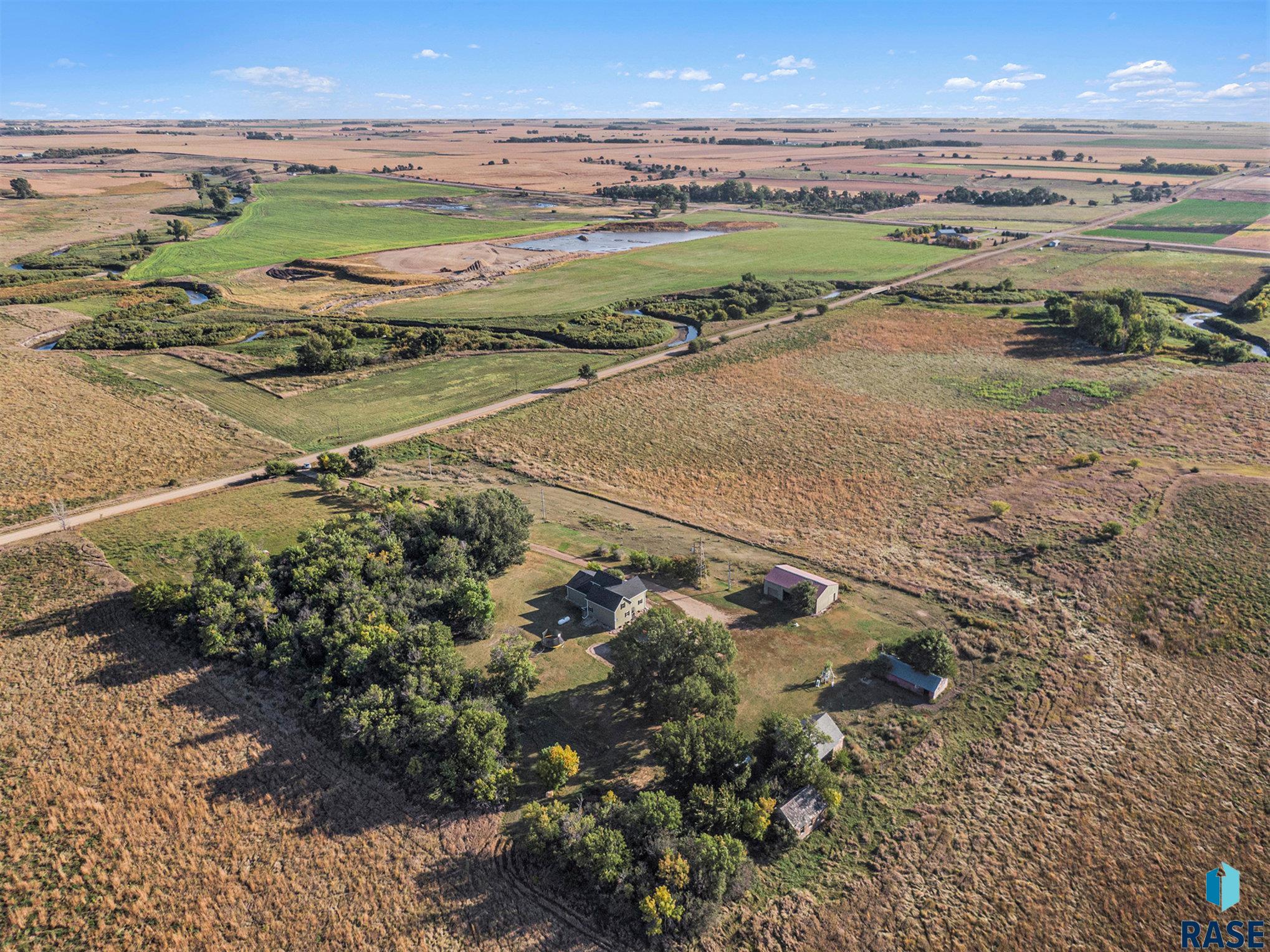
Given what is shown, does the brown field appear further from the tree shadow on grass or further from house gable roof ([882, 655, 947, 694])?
house gable roof ([882, 655, 947, 694])

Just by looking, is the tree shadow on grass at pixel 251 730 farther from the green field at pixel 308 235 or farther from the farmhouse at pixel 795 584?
the green field at pixel 308 235

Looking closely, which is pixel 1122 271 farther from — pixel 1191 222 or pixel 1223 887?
pixel 1223 887

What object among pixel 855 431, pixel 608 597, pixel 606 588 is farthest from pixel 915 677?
pixel 855 431

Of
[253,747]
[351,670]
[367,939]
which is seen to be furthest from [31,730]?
[367,939]

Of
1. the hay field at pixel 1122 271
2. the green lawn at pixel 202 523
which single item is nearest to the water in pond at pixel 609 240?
the hay field at pixel 1122 271

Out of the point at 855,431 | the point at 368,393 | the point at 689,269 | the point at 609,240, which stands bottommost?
the point at 855,431

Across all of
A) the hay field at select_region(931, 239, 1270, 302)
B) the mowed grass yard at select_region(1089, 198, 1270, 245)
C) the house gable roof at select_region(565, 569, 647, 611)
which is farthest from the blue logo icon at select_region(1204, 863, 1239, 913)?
the mowed grass yard at select_region(1089, 198, 1270, 245)
